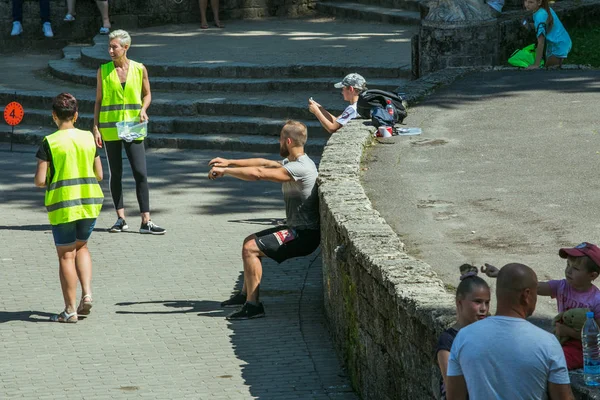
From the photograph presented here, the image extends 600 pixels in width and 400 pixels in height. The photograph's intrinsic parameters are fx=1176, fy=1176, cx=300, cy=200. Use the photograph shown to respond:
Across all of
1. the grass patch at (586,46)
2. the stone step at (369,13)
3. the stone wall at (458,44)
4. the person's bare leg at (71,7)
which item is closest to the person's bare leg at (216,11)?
the stone step at (369,13)

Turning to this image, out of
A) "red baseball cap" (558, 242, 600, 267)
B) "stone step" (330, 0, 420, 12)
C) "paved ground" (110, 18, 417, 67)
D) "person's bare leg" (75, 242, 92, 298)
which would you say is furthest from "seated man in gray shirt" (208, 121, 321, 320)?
"stone step" (330, 0, 420, 12)

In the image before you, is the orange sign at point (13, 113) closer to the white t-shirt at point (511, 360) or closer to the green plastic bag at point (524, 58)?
the green plastic bag at point (524, 58)

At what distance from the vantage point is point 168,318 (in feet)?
27.6

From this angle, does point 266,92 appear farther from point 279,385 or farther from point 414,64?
point 279,385

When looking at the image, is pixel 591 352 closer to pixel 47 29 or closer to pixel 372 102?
pixel 372 102

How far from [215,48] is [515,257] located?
11.6 meters

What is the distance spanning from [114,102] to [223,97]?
4866mm

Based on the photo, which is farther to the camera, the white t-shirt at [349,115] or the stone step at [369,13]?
the stone step at [369,13]

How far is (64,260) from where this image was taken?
27.3 feet

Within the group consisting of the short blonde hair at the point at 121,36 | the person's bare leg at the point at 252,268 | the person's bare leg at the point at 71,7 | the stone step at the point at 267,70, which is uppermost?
the short blonde hair at the point at 121,36

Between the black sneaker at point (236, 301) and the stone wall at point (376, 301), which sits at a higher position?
the stone wall at point (376, 301)

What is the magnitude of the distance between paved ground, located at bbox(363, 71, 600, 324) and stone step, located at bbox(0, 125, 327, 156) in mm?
1810

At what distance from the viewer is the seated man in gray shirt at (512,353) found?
4.13 m

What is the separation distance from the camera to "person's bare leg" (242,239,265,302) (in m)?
8.34
